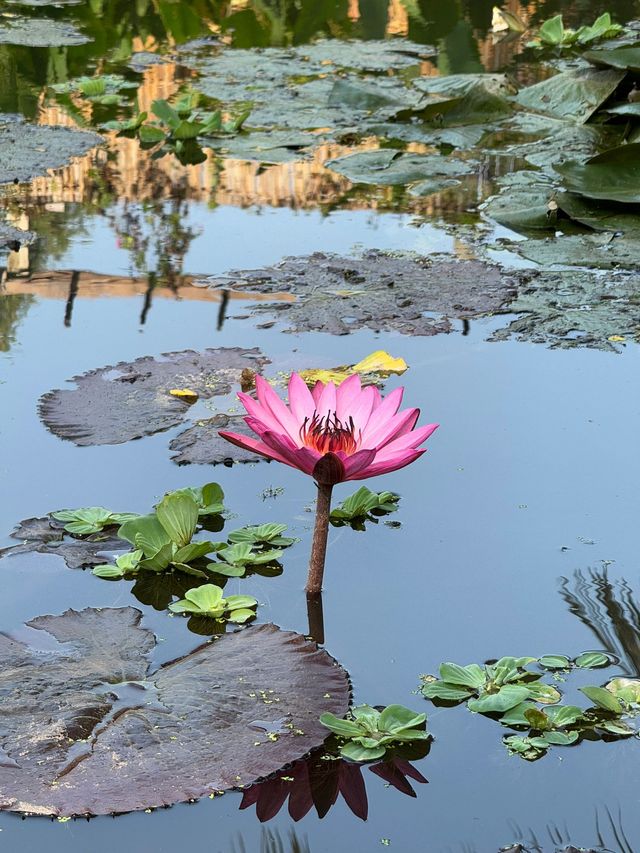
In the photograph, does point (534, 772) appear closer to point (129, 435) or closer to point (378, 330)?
point (129, 435)

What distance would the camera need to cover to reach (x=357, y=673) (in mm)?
1536

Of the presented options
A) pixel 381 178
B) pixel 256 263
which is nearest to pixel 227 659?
pixel 256 263

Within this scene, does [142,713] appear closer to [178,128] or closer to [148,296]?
[148,296]

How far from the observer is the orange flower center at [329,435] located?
1.63 metres

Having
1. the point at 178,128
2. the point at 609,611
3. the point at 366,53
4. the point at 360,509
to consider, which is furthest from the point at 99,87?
the point at 609,611

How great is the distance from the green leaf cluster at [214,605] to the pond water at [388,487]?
0.03 m

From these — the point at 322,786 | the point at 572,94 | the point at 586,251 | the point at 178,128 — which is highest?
the point at 572,94

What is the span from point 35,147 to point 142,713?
12.5 ft

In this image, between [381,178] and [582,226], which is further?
[381,178]

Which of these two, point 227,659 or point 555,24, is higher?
point 555,24

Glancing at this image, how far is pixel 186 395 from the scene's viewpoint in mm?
2455

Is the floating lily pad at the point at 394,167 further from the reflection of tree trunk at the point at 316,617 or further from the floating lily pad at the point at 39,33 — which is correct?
the floating lily pad at the point at 39,33

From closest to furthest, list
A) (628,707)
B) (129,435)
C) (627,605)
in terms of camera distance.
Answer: (628,707)
(627,605)
(129,435)

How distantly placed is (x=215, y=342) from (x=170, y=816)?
1.66 m
